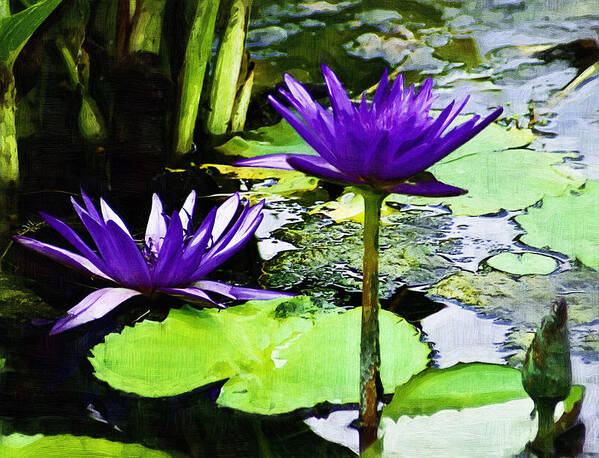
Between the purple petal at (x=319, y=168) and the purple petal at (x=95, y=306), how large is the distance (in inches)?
12.6

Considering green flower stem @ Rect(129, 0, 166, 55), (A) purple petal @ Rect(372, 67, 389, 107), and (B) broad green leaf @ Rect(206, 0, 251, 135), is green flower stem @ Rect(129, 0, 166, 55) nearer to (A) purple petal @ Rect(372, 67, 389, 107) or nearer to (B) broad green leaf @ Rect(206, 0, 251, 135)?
(B) broad green leaf @ Rect(206, 0, 251, 135)

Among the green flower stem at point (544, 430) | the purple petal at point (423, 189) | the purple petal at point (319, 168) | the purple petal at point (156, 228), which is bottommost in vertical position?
the green flower stem at point (544, 430)

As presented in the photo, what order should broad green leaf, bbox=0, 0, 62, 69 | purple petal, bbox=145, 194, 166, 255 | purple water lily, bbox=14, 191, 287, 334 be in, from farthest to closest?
1. broad green leaf, bbox=0, 0, 62, 69
2. purple petal, bbox=145, 194, 166, 255
3. purple water lily, bbox=14, 191, 287, 334

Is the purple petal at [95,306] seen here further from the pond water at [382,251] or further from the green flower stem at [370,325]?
the green flower stem at [370,325]

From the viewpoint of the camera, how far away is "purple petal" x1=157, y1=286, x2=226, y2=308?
84 centimetres

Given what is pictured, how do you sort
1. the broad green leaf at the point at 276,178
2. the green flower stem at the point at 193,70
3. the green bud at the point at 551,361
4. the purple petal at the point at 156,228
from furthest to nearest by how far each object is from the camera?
1. the green flower stem at the point at 193,70
2. the broad green leaf at the point at 276,178
3. the purple petal at the point at 156,228
4. the green bud at the point at 551,361

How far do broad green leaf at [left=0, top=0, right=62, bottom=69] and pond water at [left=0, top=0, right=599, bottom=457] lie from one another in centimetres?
20

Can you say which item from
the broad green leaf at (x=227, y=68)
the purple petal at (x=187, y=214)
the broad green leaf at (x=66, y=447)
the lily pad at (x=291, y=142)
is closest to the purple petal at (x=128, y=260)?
the purple petal at (x=187, y=214)

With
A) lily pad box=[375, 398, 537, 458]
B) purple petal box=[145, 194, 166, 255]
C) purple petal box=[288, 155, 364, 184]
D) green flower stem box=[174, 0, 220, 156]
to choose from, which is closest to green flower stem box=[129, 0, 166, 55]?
green flower stem box=[174, 0, 220, 156]

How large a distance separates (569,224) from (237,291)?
0.50m

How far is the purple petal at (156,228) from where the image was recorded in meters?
0.94

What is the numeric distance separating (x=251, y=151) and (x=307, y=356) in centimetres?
67

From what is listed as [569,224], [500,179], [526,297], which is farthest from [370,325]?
[500,179]

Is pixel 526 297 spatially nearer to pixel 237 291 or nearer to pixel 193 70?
pixel 237 291
